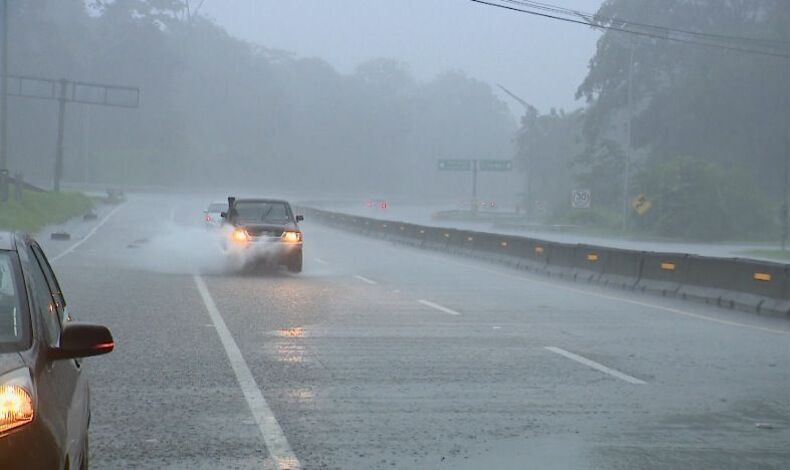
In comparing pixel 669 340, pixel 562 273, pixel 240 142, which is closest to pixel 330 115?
pixel 240 142

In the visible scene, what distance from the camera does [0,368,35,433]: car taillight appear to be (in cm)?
407

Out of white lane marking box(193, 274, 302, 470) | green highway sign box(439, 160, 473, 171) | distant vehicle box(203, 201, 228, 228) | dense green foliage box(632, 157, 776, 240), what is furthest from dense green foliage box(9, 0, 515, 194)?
white lane marking box(193, 274, 302, 470)

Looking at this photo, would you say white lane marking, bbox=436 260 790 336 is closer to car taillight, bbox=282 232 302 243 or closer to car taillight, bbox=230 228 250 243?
car taillight, bbox=282 232 302 243

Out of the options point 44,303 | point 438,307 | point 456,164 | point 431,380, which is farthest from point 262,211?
point 456,164

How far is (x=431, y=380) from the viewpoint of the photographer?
412 inches

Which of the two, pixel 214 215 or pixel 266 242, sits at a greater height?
pixel 214 215

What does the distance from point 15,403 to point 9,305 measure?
3.59ft

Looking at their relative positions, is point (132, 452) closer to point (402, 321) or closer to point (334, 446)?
point (334, 446)

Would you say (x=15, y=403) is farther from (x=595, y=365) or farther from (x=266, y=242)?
(x=266, y=242)

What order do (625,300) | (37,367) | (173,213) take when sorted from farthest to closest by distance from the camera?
(173,213), (625,300), (37,367)

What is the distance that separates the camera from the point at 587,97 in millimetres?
83938

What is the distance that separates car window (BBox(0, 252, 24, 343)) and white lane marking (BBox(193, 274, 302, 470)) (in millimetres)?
2319

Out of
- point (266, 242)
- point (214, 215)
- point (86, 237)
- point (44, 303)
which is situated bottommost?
point (86, 237)

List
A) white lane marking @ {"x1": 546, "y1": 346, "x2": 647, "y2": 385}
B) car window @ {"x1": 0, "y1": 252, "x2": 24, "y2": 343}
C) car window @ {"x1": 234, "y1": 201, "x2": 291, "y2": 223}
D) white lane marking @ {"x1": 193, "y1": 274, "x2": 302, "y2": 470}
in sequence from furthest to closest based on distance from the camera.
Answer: car window @ {"x1": 234, "y1": 201, "x2": 291, "y2": 223}, white lane marking @ {"x1": 546, "y1": 346, "x2": 647, "y2": 385}, white lane marking @ {"x1": 193, "y1": 274, "x2": 302, "y2": 470}, car window @ {"x1": 0, "y1": 252, "x2": 24, "y2": 343}
